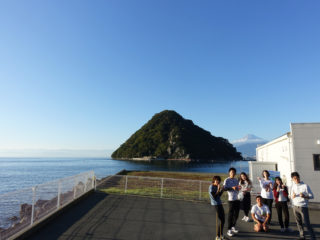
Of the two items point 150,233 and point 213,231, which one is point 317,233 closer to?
point 213,231

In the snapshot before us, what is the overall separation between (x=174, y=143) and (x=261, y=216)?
146m

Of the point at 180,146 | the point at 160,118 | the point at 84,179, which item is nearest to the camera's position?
the point at 84,179

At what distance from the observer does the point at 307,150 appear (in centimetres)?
893

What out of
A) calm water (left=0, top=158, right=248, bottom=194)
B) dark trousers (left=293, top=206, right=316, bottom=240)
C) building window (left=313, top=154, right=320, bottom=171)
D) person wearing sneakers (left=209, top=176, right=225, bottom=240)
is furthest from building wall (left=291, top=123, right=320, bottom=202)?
calm water (left=0, top=158, right=248, bottom=194)

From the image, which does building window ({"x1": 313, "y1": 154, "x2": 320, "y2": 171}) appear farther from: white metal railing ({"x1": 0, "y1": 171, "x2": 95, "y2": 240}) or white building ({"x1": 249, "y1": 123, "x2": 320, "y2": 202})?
white metal railing ({"x1": 0, "y1": 171, "x2": 95, "y2": 240})

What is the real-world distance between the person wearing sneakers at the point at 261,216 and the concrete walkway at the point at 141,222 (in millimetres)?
194

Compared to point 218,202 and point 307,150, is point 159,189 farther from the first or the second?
point 218,202

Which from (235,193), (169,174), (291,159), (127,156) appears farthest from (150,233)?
(127,156)

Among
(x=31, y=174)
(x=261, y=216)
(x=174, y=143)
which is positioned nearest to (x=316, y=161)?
(x=261, y=216)

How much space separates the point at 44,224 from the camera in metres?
6.20

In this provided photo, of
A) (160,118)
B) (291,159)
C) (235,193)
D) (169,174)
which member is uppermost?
(160,118)

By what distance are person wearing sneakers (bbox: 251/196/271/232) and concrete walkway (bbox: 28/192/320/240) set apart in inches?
7.6

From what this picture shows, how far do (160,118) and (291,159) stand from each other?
16667cm

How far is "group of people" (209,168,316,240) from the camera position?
5250 mm
